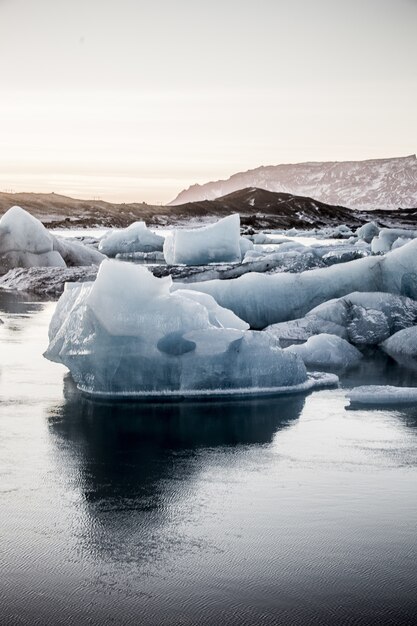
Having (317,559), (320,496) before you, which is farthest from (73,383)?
(317,559)

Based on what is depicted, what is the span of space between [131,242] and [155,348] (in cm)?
2111

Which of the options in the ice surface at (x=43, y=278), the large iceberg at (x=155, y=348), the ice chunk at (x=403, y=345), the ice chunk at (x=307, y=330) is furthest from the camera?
the ice surface at (x=43, y=278)

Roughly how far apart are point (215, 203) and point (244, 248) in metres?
81.2

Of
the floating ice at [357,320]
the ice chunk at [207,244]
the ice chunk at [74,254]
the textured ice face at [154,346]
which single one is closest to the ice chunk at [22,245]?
the ice chunk at [74,254]

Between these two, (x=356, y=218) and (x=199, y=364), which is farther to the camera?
(x=356, y=218)

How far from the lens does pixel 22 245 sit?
18.4 metres

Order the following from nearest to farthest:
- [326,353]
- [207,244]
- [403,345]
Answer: [326,353]
[403,345]
[207,244]

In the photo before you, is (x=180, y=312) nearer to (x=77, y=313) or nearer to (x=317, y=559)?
(x=77, y=313)

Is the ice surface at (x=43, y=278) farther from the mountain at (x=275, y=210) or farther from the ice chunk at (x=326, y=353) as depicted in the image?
the mountain at (x=275, y=210)

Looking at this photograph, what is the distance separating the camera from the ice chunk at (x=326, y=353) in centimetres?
856

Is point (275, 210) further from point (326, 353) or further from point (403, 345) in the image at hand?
point (326, 353)

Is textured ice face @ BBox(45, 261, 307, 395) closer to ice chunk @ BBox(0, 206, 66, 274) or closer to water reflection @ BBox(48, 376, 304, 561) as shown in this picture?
water reflection @ BBox(48, 376, 304, 561)

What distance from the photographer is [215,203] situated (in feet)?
345

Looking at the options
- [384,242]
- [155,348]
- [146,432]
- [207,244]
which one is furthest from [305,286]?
[384,242]
